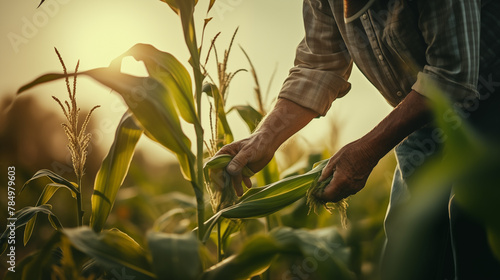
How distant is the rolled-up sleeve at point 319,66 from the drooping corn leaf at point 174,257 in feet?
2.37

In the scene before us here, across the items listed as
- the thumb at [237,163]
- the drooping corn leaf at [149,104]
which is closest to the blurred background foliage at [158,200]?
the thumb at [237,163]

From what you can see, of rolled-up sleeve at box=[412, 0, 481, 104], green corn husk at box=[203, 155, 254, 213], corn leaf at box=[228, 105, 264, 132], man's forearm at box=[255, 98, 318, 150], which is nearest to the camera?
rolled-up sleeve at box=[412, 0, 481, 104]

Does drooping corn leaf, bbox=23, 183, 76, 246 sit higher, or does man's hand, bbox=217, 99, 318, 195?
drooping corn leaf, bbox=23, 183, 76, 246

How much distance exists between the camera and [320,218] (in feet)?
5.60

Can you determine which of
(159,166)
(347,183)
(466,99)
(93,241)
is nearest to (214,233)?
(347,183)

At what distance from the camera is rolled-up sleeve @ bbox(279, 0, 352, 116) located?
134cm

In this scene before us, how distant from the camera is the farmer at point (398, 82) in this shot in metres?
0.96

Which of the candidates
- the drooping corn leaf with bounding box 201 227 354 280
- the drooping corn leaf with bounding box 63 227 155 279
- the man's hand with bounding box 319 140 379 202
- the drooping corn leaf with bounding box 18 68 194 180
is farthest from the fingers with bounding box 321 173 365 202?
the drooping corn leaf with bounding box 63 227 155 279

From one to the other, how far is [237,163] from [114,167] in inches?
12.5

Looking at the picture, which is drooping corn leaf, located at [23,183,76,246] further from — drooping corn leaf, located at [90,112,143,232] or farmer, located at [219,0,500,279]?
farmer, located at [219,0,500,279]

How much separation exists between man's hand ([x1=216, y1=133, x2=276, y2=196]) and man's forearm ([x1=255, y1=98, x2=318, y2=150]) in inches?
1.0

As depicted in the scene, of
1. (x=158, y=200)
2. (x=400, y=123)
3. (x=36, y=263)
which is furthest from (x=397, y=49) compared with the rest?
(x=158, y=200)

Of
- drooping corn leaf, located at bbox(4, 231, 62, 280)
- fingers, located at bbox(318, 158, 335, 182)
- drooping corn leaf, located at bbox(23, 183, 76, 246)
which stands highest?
drooping corn leaf, located at bbox(23, 183, 76, 246)

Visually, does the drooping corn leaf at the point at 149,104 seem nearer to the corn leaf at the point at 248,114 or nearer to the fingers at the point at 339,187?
the fingers at the point at 339,187
